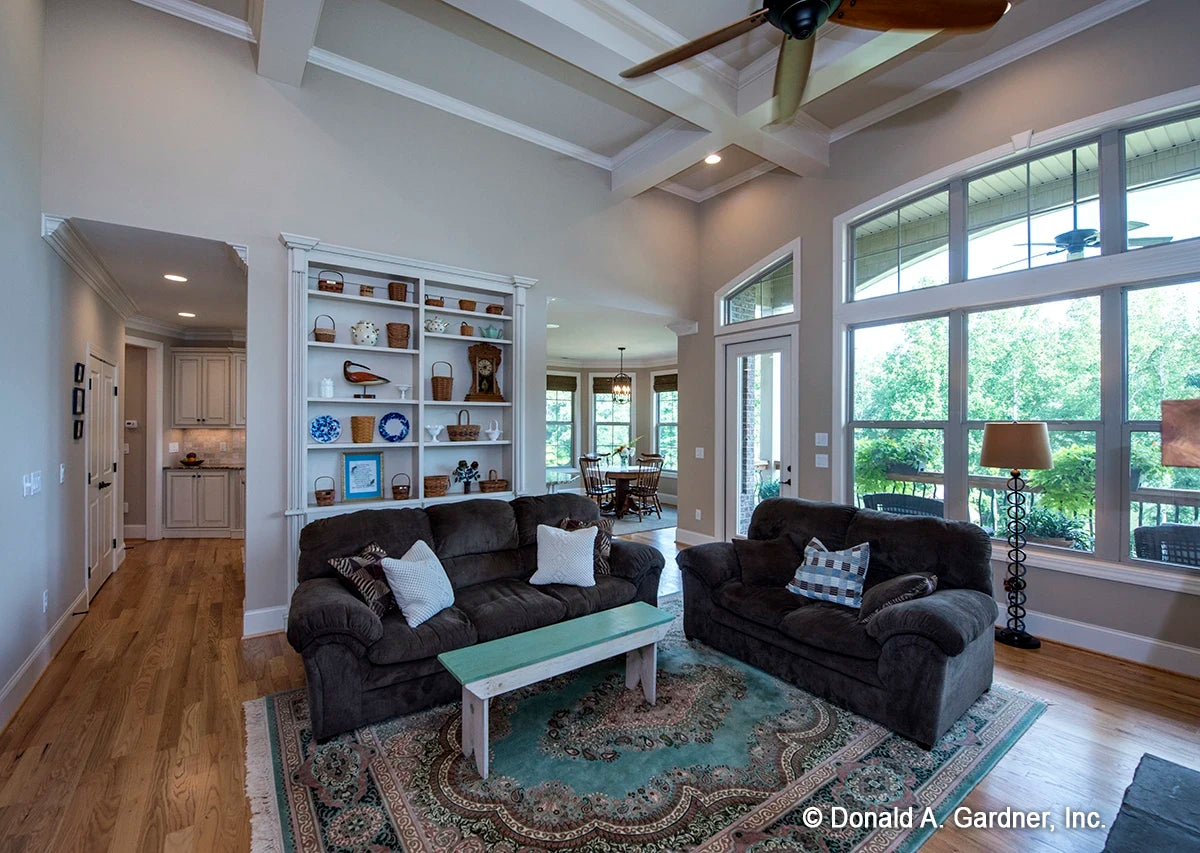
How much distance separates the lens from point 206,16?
11.0ft

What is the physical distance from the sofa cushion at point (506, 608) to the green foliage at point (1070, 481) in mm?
3389

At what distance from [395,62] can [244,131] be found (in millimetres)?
1122

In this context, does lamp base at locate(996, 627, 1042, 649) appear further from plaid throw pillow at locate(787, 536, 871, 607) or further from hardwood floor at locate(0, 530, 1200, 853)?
plaid throw pillow at locate(787, 536, 871, 607)

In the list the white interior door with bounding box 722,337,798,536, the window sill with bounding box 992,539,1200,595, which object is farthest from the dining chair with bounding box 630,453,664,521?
the window sill with bounding box 992,539,1200,595

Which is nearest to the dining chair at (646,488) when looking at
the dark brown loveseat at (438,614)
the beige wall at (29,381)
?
the dark brown loveseat at (438,614)

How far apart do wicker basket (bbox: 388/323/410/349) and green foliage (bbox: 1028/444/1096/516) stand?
4.64 m

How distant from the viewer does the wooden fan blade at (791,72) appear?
8.09 ft

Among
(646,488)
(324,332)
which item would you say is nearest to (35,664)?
(324,332)

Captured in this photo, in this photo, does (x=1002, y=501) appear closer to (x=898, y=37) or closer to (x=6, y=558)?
(x=898, y=37)

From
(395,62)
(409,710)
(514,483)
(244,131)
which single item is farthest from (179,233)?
(409,710)

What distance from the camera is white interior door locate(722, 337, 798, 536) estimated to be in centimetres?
520

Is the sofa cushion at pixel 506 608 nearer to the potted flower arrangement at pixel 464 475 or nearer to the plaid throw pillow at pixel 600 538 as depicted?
the plaid throw pillow at pixel 600 538

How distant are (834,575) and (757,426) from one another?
263 centimetres

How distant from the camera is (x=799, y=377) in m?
5.05
